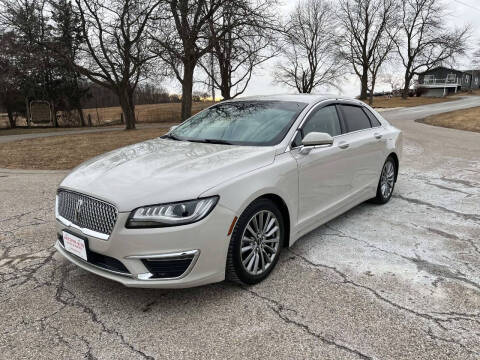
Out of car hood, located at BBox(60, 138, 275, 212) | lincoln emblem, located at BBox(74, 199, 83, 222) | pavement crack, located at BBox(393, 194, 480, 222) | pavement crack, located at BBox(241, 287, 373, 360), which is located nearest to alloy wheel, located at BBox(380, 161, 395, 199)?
pavement crack, located at BBox(393, 194, 480, 222)

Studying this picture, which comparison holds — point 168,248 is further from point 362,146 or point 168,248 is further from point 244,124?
point 362,146

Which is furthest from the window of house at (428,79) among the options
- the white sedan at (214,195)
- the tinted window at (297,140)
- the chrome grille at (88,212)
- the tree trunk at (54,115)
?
the chrome grille at (88,212)

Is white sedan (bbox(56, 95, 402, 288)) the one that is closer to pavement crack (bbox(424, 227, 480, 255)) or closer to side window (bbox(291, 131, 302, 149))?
side window (bbox(291, 131, 302, 149))

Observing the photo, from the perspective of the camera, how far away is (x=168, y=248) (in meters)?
2.47

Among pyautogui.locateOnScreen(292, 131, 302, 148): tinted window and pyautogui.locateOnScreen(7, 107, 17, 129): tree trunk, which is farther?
pyautogui.locateOnScreen(7, 107, 17, 129): tree trunk

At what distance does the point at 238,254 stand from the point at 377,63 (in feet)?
170

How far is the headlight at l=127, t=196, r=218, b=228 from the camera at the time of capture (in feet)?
8.10

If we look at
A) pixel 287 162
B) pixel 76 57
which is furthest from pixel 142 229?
pixel 76 57

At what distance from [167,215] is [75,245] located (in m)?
0.86

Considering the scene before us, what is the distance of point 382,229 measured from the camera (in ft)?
13.9

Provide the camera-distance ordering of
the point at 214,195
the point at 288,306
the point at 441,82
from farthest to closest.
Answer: the point at 441,82, the point at 288,306, the point at 214,195

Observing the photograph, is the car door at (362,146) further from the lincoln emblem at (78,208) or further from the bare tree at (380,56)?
the bare tree at (380,56)

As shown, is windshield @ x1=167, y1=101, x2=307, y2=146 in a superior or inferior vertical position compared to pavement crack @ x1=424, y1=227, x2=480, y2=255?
superior

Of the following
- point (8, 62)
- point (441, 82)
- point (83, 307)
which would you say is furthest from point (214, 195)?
point (441, 82)
